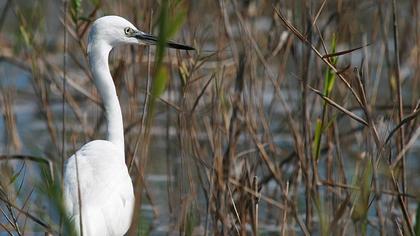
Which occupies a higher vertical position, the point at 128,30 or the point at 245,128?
the point at 128,30

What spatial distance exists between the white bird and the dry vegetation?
0.10 metres

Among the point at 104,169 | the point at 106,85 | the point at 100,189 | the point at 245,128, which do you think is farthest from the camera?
the point at 245,128

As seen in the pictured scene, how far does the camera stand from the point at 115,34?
406 centimetres

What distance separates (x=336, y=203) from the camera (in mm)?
4426

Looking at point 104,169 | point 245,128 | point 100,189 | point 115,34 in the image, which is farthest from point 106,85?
point 245,128

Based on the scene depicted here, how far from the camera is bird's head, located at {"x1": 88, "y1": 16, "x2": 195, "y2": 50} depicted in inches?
159

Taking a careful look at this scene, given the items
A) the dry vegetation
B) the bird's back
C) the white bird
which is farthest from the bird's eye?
the bird's back

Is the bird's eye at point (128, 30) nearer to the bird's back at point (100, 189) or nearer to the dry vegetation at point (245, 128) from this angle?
the dry vegetation at point (245, 128)

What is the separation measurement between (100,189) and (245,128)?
1.31 metres

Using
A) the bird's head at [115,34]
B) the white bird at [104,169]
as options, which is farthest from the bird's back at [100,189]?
the bird's head at [115,34]

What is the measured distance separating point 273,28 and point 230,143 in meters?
0.70

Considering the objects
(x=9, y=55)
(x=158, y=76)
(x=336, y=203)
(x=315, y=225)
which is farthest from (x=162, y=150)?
(x=158, y=76)

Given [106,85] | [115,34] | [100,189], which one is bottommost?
[100,189]

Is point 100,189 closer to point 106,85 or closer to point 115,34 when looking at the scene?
point 106,85
